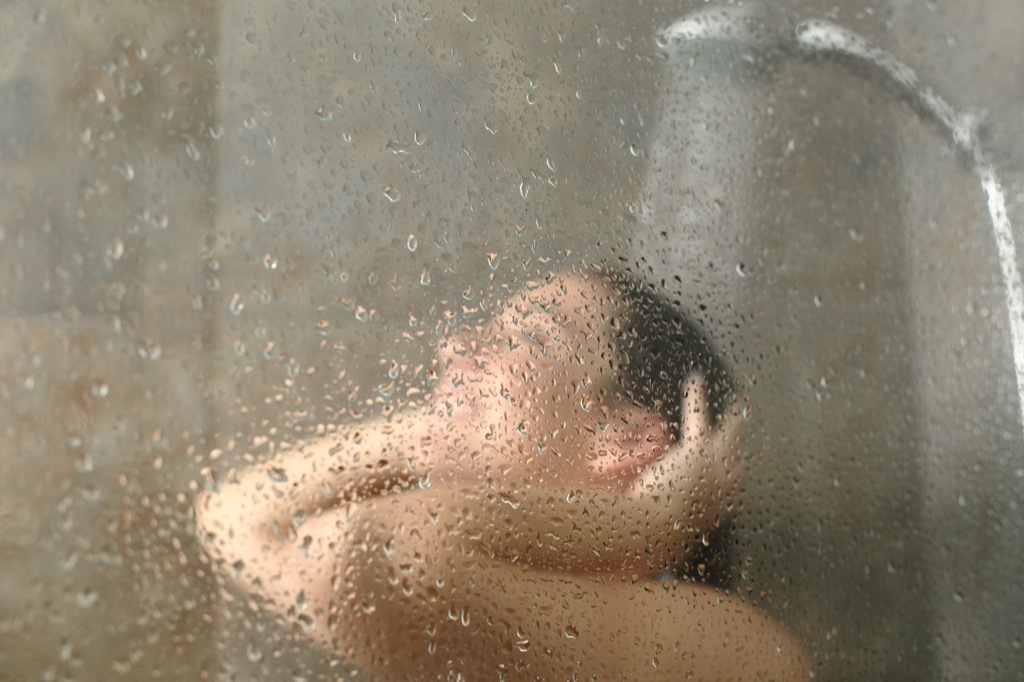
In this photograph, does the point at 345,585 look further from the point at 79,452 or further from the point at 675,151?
the point at 675,151

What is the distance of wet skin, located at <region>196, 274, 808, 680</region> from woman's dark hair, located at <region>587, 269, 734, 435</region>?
0.01 meters

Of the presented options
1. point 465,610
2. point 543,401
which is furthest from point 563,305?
point 465,610

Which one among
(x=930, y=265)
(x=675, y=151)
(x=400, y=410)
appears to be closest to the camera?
(x=400, y=410)

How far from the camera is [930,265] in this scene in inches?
32.9

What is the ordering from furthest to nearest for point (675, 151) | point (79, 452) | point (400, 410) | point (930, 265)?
1. point (930, 265)
2. point (675, 151)
3. point (400, 410)
4. point (79, 452)

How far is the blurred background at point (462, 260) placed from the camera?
1.42ft

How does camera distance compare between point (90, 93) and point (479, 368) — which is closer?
point (90, 93)

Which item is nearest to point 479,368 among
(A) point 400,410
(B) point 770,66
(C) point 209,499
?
(A) point 400,410

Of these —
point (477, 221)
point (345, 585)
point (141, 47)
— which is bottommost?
point (345, 585)

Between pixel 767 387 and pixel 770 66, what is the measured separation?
0.28 meters

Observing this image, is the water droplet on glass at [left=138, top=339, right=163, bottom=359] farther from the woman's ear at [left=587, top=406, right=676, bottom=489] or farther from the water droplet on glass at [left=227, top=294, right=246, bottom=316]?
the woman's ear at [left=587, top=406, right=676, bottom=489]

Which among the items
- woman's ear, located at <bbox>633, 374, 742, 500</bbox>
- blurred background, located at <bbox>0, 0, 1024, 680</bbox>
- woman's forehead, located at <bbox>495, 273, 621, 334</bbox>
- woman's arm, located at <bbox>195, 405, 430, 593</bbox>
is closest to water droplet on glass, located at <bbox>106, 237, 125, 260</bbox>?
blurred background, located at <bbox>0, 0, 1024, 680</bbox>

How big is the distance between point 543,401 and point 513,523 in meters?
0.08

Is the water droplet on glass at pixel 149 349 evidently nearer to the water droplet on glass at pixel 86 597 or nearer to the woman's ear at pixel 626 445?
the water droplet on glass at pixel 86 597
